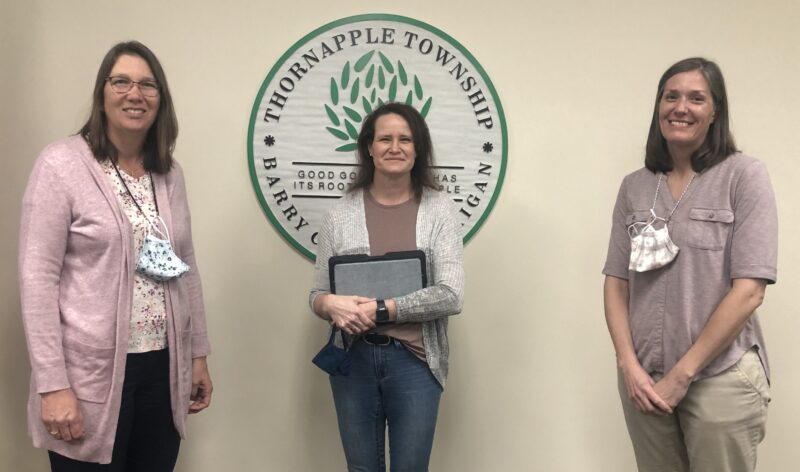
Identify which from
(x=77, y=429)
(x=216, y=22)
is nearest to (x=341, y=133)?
(x=216, y=22)

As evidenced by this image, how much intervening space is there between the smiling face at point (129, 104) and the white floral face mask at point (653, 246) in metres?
1.19

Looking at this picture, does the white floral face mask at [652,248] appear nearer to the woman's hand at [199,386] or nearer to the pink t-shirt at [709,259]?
the pink t-shirt at [709,259]

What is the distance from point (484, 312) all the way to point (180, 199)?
1.12 metres

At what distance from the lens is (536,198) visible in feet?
7.46

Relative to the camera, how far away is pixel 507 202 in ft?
7.47

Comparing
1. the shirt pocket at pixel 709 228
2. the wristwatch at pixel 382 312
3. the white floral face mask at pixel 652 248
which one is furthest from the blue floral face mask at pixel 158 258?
the shirt pocket at pixel 709 228

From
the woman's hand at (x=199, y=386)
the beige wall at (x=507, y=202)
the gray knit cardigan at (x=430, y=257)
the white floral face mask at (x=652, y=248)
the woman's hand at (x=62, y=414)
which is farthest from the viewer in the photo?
the beige wall at (x=507, y=202)

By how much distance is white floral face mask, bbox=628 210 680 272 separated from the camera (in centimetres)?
147

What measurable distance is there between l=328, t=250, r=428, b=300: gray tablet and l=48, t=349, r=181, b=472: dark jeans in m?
0.46

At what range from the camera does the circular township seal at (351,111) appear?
7.28 feet

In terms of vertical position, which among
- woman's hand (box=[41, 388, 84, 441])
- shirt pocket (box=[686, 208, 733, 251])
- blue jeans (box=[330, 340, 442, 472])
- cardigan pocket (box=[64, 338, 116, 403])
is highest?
shirt pocket (box=[686, 208, 733, 251])

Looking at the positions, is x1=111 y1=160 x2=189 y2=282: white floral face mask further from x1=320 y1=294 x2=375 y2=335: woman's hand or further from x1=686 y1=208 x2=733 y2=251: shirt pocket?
x1=686 y1=208 x2=733 y2=251: shirt pocket

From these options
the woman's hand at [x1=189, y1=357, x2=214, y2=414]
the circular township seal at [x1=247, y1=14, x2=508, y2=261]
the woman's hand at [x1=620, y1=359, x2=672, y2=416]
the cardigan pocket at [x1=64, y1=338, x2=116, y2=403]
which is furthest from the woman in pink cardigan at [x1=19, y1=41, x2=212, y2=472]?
the woman's hand at [x1=620, y1=359, x2=672, y2=416]

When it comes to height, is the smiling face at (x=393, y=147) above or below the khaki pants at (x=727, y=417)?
above
